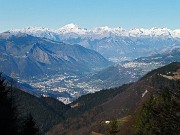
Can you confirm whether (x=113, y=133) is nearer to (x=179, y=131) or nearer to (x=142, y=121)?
(x=142, y=121)

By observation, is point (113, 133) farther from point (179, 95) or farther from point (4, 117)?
point (179, 95)

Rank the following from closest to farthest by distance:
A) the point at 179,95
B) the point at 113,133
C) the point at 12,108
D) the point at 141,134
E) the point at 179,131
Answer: the point at 179,95, the point at 179,131, the point at 12,108, the point at 141,134, the point at 113,133

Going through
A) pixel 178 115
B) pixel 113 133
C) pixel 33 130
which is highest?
pixel 178 115

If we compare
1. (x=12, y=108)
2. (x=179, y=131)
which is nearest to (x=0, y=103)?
(x=12, y=108)

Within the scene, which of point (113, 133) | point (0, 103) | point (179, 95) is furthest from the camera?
point (113, 133)

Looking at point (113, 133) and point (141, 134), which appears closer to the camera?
point (141, 134)

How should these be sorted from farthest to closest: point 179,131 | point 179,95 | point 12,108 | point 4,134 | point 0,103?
point 12,108
point 0,103
point 4,134
point 179,131
point 179,95

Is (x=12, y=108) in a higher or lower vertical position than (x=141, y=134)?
higher

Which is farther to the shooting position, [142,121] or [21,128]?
[142,121]

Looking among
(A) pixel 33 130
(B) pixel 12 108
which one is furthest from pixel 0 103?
(A) pixel 33 130
